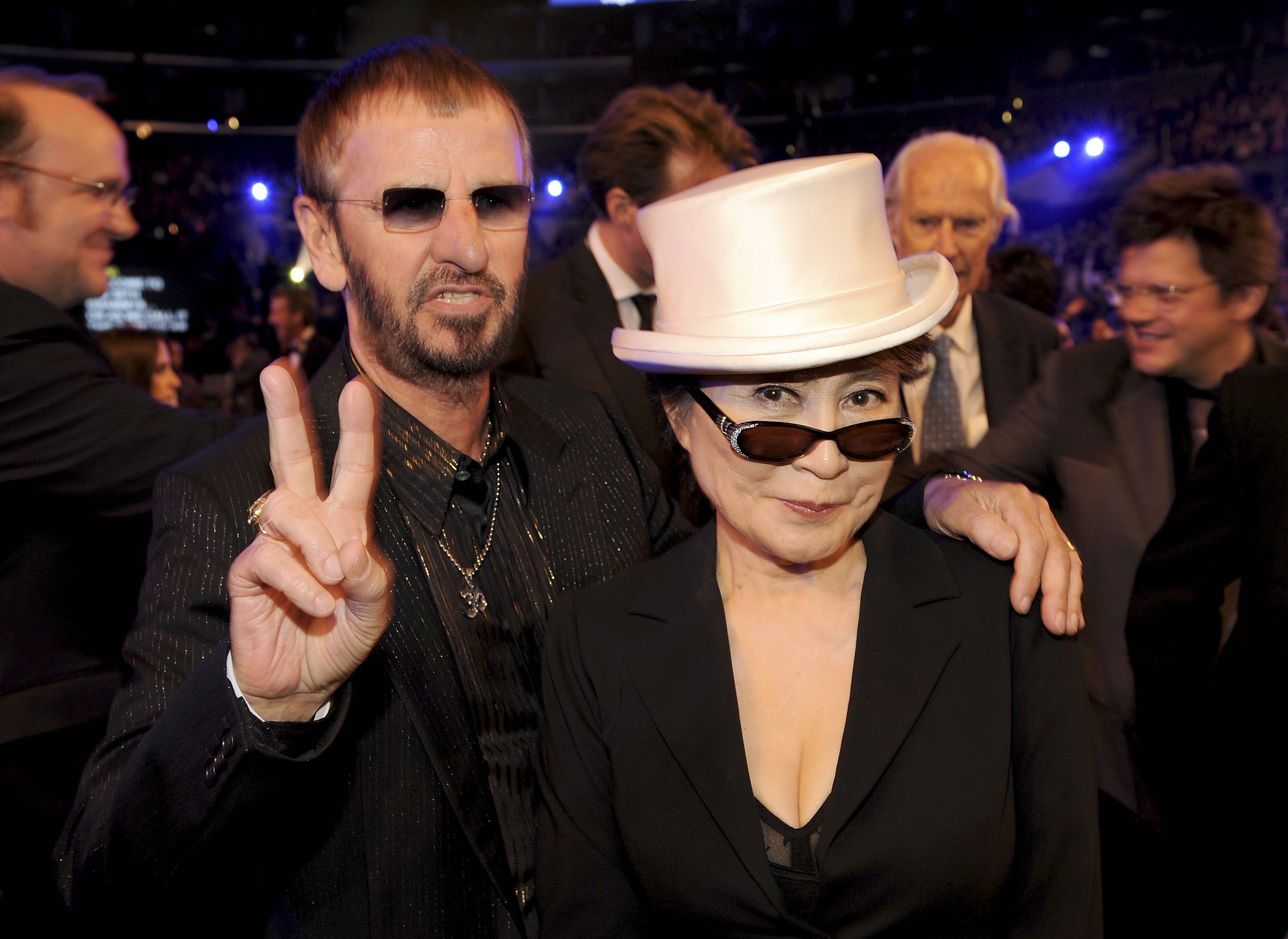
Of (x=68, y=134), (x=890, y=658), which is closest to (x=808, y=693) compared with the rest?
(x=890, y=658)

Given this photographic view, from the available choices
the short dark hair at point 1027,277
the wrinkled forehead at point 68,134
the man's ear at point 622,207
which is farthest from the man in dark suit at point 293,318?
the wrinkled forehead at point 68,134

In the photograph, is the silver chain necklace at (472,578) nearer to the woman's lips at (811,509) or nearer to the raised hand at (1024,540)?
the woman's lips at (811,509)

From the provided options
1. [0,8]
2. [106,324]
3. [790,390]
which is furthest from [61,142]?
[0,8]

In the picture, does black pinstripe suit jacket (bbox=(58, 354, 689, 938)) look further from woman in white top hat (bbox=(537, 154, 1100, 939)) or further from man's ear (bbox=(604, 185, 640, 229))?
man's ear (bbox=(604, 185, 640, 229))

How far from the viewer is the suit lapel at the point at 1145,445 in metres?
3.01

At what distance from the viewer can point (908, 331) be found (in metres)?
1.59

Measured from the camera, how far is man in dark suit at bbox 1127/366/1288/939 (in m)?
2.26

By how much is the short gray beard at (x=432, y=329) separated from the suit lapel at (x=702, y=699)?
Result: 59 centimetres

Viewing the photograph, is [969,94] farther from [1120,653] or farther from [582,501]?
[582,501]

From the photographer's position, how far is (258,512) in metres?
1.59

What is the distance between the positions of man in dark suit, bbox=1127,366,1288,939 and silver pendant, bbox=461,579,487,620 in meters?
1.76

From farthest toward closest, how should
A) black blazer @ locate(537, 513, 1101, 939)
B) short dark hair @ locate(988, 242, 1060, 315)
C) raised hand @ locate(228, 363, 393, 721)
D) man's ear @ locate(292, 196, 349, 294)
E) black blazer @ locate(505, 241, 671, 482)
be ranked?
short dark hair @ locate(988, 242, 1060, 315) → black blazer @ locate(505, 241, 671, 482) → man's ear @ locate(292, 196, 349, 294) → black blazer @ locate(537, 513, 1101, 939) → raised hand @ locate(228, 363, 393, 721)

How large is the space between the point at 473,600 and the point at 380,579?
1.78 ft

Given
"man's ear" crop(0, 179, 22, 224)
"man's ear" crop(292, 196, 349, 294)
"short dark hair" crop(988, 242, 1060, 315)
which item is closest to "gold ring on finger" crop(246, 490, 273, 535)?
"man's ear" crop(292, 196, 349, 294)
